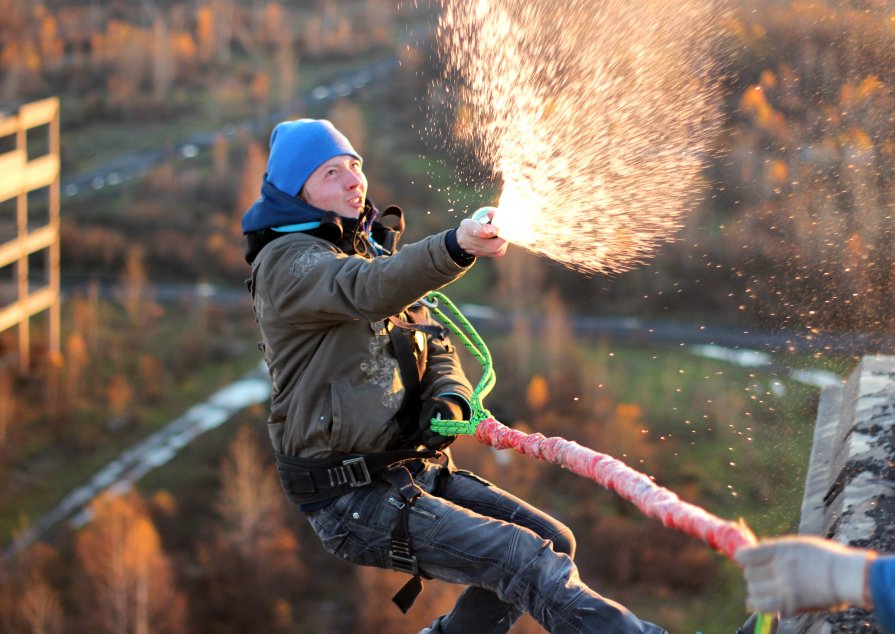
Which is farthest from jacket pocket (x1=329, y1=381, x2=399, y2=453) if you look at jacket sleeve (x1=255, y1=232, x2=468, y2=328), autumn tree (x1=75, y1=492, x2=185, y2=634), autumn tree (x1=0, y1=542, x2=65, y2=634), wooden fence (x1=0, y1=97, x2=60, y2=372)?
wooden fence (x1=0, y1=97, x2=60, y2=372)

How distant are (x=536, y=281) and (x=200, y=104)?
21.8 m

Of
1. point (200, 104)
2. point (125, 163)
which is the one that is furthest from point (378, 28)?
point (125, 163)

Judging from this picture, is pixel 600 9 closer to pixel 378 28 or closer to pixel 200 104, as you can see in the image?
pixel 200 104

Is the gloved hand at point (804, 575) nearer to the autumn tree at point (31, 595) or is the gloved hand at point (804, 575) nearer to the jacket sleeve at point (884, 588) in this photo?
the jacket sleeve at point (884, 588)

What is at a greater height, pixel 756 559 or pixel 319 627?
pixel 756 559

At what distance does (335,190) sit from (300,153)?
0.22 m

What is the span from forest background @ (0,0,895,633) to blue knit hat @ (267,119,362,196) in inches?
193

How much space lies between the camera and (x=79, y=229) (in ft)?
136

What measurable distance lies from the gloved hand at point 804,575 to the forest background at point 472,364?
5515 millimetres

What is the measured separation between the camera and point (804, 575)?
9.91ft

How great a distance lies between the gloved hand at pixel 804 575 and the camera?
2.98 m

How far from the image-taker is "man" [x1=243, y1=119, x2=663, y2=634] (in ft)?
13.6

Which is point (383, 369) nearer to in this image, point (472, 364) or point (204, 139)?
point (472, 364)

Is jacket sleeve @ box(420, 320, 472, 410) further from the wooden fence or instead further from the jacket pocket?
the wooden fence
